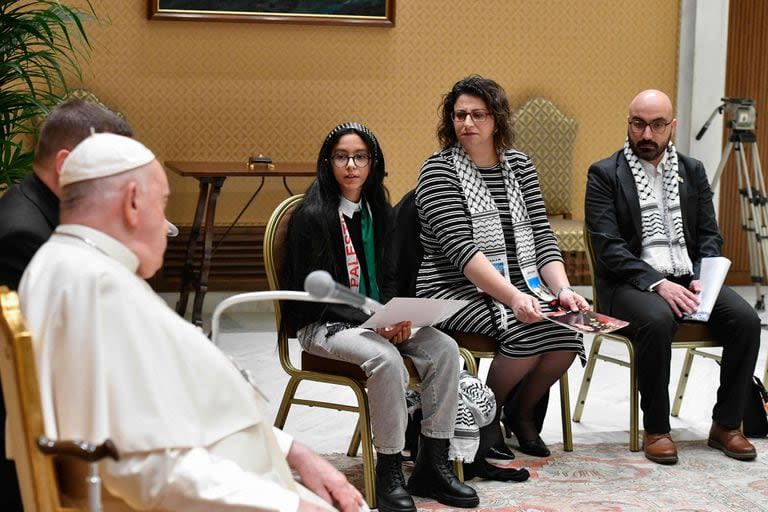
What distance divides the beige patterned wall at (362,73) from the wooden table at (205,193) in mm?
463

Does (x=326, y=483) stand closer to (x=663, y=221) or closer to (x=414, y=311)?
(x=414, y=311)

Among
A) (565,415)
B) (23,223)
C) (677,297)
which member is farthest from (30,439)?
(677,297)

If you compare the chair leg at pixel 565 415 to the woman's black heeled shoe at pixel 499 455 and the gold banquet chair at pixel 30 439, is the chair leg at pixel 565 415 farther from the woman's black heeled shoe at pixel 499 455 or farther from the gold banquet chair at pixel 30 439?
the gold banquet chair at pixel 30 439

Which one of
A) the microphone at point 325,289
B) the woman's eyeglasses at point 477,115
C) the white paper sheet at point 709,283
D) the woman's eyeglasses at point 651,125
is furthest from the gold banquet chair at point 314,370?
the microphone at point 325,289

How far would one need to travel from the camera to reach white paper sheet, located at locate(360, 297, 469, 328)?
3.64 meters

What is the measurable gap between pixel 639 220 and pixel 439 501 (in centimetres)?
152

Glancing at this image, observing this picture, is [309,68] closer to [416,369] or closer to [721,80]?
[721,80]

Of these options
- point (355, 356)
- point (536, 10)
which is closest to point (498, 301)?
point (355, 356)

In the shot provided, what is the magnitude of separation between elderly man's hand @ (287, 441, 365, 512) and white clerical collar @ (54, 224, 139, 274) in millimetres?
602

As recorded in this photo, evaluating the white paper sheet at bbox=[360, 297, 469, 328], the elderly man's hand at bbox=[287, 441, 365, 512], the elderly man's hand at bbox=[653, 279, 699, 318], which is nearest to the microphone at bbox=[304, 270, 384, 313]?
the elderly man's hand at bbox=[287, 441, 365, 512]

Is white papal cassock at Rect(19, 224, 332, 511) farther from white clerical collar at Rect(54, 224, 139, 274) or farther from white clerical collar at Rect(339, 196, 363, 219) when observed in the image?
white clerical collar at Rect(339, 196, 363, 219)

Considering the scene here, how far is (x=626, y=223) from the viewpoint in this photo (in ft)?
15.5

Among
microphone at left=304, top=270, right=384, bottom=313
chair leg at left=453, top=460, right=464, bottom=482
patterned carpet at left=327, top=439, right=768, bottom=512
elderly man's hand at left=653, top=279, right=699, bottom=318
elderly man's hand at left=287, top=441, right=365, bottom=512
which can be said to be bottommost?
patterned carpet at left=327, top=439, right=768, bottom=512

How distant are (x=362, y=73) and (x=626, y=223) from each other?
3.14m
